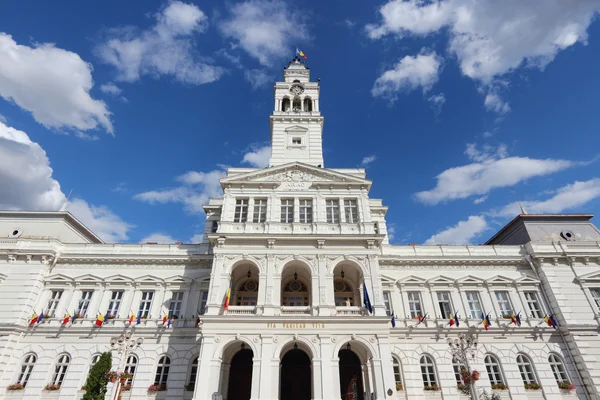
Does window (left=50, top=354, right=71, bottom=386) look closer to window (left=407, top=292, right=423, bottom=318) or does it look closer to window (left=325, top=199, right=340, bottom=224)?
window (left=325, top=199, right=340, bottom=224)

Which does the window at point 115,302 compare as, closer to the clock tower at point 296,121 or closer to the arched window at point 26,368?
the arched window at point 26,368

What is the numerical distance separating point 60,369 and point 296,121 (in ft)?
101

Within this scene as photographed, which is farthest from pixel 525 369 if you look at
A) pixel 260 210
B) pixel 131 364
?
pixel 131 364

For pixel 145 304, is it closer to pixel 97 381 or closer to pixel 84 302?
pixel 84 302

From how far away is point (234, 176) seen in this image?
29562 mm

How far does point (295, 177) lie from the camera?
3034 centimetres

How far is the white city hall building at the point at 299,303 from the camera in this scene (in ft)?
74.1

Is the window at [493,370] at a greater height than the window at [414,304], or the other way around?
the window at [414,304]

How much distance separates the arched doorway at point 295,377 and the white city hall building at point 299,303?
10 cm

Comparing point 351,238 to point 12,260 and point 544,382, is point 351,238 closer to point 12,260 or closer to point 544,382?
point 544,382

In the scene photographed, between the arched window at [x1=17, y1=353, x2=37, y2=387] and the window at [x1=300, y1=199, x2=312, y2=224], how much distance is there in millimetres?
23396

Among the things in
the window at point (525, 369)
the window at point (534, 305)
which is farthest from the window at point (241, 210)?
the window at point (534, 305)

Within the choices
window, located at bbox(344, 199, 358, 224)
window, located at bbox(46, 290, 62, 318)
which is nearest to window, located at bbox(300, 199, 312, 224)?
window, located at bbox(344, 199, 358, 224)

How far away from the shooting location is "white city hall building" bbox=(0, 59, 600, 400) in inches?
890
